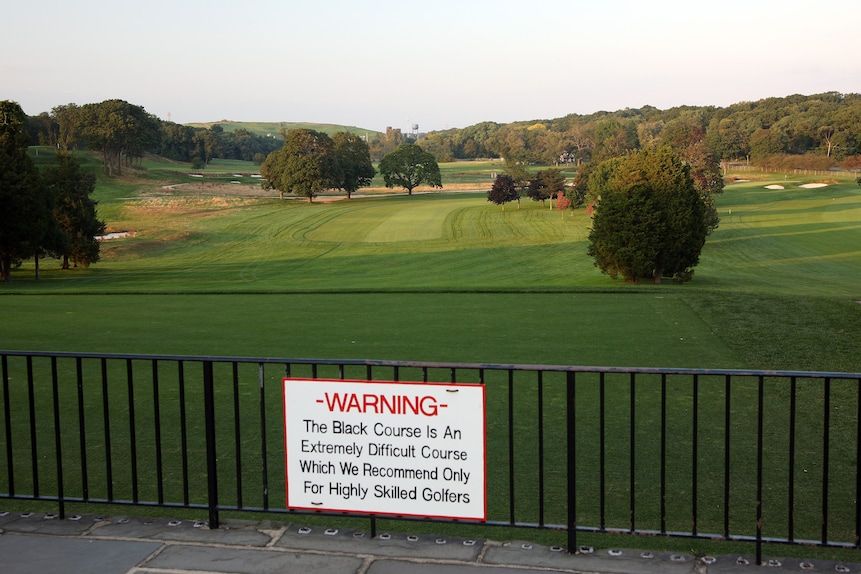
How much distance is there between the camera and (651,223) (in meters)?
29.8

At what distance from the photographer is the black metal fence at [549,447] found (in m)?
4.88

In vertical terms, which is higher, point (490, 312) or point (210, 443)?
point (210, 443)

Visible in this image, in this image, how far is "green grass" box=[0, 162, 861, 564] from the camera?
11384 millimetres

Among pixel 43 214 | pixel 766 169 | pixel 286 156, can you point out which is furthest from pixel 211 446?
pixel 766 169

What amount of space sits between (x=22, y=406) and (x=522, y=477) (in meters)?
5.75

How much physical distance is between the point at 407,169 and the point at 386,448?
306 feet

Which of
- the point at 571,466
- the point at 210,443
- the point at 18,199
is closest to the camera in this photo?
the point at 571,466

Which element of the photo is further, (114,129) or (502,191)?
(114,129)

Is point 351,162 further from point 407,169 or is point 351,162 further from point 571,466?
point 571,466

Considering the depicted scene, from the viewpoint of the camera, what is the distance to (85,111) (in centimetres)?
9881

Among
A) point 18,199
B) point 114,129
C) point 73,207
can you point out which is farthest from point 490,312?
point 114,129

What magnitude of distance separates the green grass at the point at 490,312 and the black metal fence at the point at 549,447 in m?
0.09

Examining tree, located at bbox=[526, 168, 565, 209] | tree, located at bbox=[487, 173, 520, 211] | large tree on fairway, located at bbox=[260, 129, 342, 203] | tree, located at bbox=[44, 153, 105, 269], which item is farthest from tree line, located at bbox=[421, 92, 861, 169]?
tree, located at bbox=[44, 153, 105, 269]

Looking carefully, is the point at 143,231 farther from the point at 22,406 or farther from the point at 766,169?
the point at 766,169
